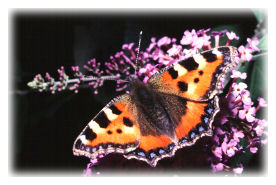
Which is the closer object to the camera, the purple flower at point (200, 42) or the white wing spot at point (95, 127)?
the white wing spot at point (95, 127)

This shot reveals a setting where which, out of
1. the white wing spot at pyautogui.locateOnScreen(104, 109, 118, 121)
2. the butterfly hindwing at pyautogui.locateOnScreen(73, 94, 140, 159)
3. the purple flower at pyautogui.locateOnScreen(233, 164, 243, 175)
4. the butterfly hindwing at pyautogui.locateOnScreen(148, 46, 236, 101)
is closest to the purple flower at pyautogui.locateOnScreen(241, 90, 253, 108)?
the butterfly hindwing at pyautogui.locateOnScreen(148, 46, 236, 101)

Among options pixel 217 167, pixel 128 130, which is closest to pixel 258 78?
pixel 217 167

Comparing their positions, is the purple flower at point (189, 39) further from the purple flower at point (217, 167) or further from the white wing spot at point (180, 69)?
the purple flower at point (217, 167)

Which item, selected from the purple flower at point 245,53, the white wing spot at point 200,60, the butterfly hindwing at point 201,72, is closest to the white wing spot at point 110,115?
the butterfly hindwing at point 201,72

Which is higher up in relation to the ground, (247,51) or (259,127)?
(247,51)

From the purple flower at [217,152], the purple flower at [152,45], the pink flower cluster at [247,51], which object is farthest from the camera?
the purple flower at [152,45]

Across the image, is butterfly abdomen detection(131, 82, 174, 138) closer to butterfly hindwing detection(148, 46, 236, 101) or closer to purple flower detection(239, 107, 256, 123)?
butterfly hindwing detection(148, 46, 236, 101)

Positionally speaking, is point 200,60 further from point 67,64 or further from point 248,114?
point 67,64

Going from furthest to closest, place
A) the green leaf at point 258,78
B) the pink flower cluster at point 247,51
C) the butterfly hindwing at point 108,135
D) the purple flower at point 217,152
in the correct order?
1. the green leaf at point 258,78
2. the pink flower cluster at point 247,51
3. the purple flower at point 217,152
4. the butterfly hindwing at point 108,135

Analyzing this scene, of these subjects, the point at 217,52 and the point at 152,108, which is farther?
the point at 152,108
